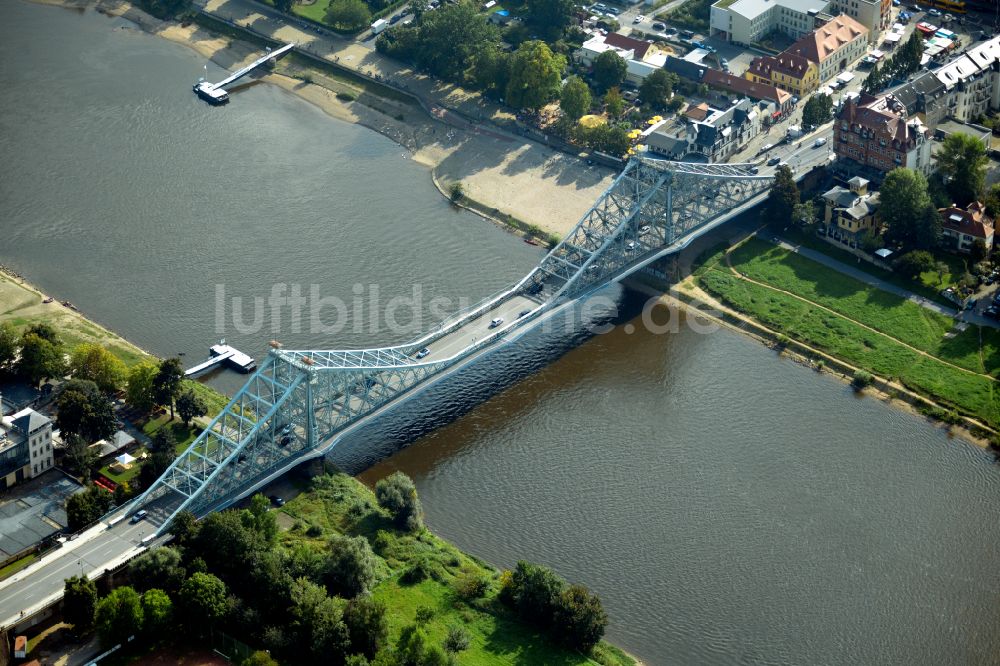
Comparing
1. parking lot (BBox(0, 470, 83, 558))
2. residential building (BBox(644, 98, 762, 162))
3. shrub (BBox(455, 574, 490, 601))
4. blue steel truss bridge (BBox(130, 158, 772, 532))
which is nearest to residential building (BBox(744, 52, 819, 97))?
residential building (BBox(644, 98, 762, 162))

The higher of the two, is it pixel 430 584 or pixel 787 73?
pixel 787 73

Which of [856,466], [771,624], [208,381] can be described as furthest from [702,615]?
[208,381]

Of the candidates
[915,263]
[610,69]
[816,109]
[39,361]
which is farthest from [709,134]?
[39,361]

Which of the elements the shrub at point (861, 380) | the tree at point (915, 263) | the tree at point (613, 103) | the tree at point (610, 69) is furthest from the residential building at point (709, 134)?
the shrub at point (861, 380)

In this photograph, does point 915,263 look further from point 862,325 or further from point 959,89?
A: point 959,89

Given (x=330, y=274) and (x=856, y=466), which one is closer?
(x=856, y=466)

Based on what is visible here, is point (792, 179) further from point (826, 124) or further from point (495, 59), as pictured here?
point (495, 59)
